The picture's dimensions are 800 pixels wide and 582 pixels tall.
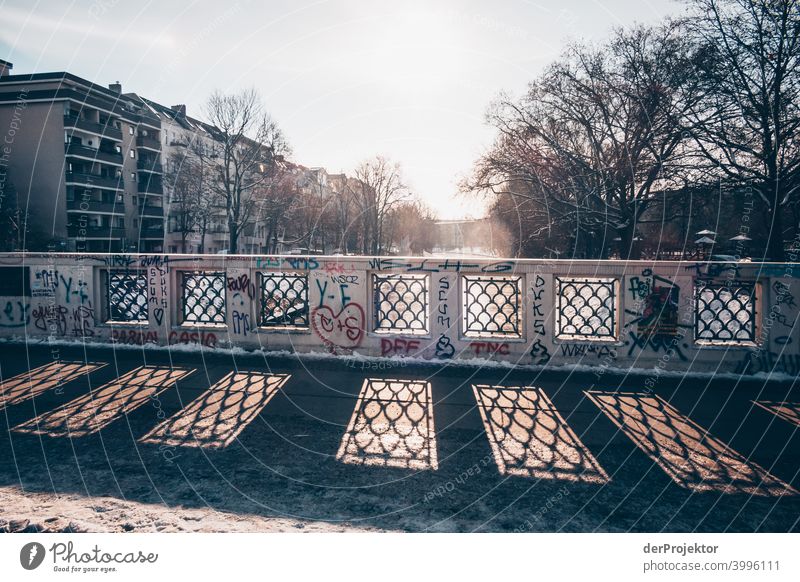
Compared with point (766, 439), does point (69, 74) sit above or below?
above

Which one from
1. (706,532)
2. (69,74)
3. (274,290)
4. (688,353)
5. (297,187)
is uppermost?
(69,74)

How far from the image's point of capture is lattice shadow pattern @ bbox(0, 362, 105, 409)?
24.8 ft

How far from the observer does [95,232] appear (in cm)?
6109

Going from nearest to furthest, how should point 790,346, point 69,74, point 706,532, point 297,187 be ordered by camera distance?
point 706,532 < point 790,346 < point 297,187 < point 69,74

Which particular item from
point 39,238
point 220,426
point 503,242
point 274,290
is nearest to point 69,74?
point 39,238

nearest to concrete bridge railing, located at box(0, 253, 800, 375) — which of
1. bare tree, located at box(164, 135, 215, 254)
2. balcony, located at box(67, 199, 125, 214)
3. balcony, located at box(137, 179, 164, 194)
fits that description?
bare tree, located at box(164, 135, 215, 254)

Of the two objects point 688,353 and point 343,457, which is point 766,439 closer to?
point 688,353

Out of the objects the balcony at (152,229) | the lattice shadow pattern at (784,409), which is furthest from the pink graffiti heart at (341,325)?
the balcony at (152,229)

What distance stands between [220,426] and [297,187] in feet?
133

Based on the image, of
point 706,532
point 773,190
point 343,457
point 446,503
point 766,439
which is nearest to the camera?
point 706,532

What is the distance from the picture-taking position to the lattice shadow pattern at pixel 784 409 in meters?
6.67

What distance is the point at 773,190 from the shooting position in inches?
890

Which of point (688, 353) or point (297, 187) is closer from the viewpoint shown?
point (688, 353)

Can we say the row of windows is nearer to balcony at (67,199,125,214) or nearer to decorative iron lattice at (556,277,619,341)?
decorative iron lattice at (556,277,619,341)
